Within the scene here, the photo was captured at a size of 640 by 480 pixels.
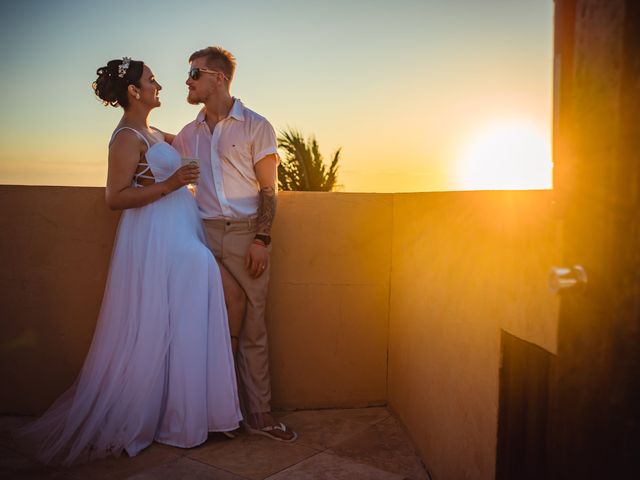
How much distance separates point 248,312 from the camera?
3.30 metres

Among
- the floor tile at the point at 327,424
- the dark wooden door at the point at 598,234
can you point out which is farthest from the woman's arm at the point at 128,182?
the dark wooden door at the point at 598,234

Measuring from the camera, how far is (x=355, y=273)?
3.69m

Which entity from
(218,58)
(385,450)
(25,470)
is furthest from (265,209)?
(25,470)

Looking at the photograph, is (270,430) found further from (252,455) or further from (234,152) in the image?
(234,152)

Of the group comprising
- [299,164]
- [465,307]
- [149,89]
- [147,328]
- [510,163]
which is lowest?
[147,328]

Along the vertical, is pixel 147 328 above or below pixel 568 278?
below

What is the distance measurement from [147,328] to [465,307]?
68.5 inches

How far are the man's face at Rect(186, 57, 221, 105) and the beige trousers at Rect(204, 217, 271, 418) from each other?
0.75 m

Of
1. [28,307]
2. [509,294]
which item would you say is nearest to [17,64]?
[28,307]

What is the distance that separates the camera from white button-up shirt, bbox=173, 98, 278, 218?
127 inches

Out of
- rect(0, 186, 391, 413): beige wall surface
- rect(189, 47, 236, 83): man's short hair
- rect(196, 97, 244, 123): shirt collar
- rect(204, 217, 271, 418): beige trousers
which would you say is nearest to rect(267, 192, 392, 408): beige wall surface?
rect(0, 186, 391, 413): beige wall surface

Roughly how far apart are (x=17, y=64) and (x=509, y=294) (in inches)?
224

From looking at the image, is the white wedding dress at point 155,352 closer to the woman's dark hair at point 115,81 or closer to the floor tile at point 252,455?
the floor tile at point 252,455

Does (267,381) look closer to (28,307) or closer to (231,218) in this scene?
(231,218)
